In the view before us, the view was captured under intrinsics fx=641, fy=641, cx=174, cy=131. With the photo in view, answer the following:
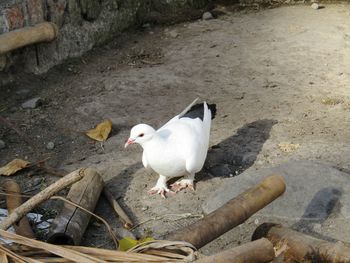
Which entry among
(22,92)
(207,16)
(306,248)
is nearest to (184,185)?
(306,248)

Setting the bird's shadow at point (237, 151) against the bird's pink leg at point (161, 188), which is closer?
the bird's pink leg at point (161, 188)

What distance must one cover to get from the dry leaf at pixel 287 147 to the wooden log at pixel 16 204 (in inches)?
72.2

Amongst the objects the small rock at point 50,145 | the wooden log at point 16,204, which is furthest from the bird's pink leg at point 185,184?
the small rock at point 50,145

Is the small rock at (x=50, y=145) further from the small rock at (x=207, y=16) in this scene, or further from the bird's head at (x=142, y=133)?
the small rock at (x=207, y=16)

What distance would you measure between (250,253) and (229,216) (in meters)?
0.43

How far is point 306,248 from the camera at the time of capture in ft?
9.39

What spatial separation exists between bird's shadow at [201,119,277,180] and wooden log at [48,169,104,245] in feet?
2.50

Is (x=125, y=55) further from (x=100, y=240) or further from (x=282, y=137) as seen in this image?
(x=100, y=240)

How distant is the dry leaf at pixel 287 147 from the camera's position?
4.42 meters

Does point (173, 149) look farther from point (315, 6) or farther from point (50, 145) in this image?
point (315, 6)

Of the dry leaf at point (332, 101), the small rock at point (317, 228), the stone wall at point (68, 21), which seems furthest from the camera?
the stone wall at point (68, 21)

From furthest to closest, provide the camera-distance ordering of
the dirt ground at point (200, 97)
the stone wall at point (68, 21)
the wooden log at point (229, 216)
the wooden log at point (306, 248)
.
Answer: the stone wall at point (68, 21)
the dirt ground at point (200, 97)
the wooden log at point (306, 248)
the wooden log at point (229, 216)

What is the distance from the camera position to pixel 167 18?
7320 millimetres

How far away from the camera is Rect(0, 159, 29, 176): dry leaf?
4.25 metres
